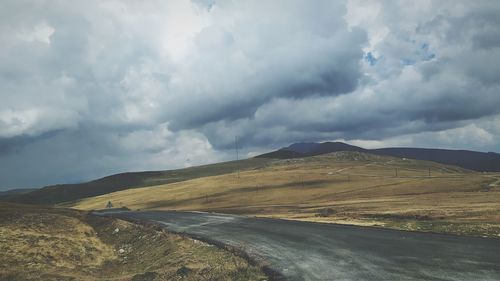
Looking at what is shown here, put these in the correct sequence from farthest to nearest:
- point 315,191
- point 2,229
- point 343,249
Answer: point 315,191
point 2,229
point 343,249

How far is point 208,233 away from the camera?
3544 centimetres

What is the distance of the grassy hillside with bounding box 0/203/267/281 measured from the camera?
21031 mm

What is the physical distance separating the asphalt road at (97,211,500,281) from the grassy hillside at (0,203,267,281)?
218 centimetres

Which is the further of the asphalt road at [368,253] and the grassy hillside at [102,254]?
the grassy hillside at [102,254]

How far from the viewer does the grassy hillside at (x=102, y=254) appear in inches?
828

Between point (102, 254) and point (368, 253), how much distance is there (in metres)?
21.7

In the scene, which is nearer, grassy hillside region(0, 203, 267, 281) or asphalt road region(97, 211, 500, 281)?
asphalt road region(97, 211, 500, 281)

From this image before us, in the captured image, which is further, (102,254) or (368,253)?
(102,254)

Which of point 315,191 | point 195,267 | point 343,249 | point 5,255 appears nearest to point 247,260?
point 195,267

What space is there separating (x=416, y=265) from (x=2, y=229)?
37309 millimetres

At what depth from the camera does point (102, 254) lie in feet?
115

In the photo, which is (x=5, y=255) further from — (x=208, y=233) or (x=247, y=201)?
(x=247, y=201)

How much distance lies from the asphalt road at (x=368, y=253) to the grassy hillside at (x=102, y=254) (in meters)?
2.18

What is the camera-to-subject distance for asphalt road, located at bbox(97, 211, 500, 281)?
1822 centimetres
